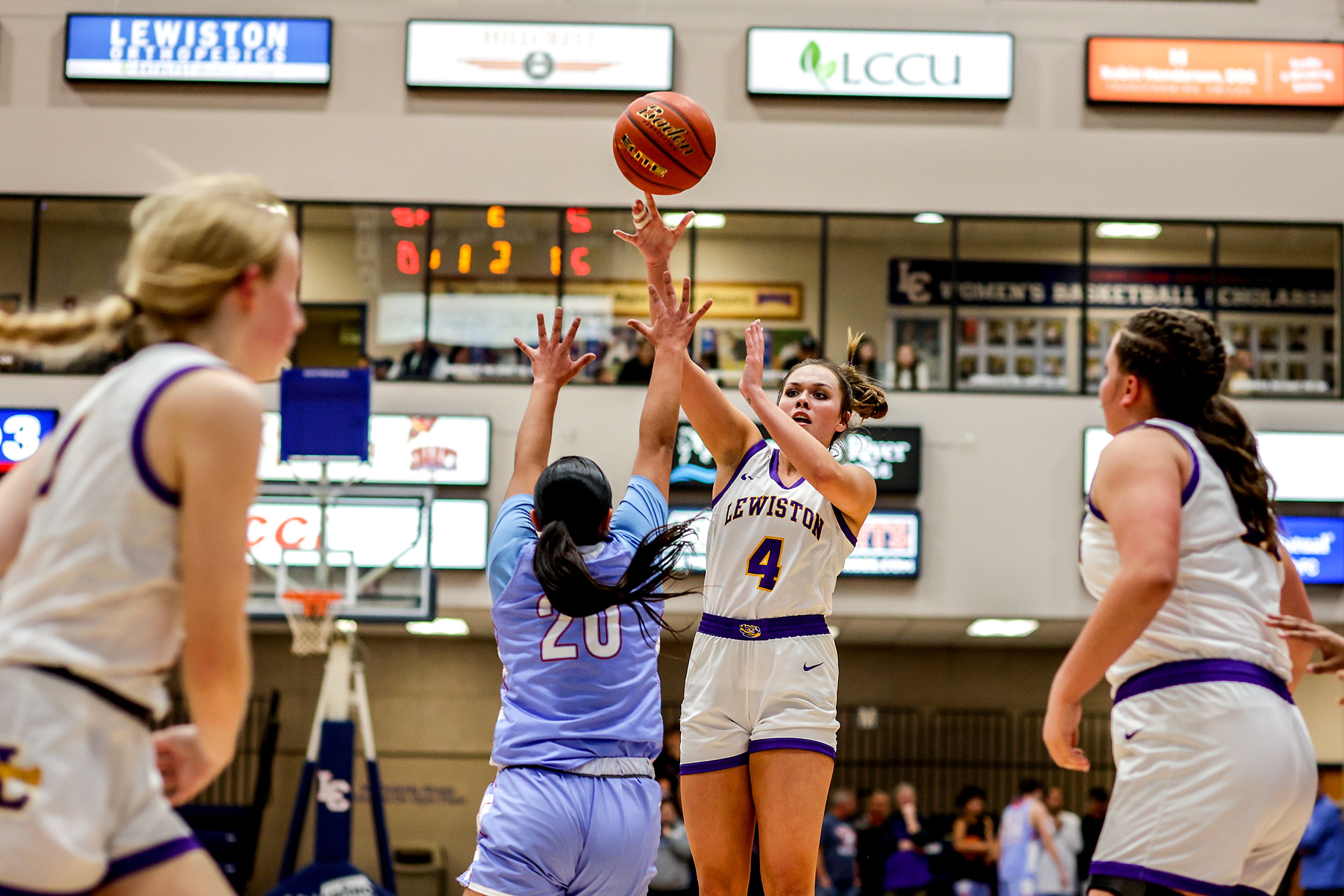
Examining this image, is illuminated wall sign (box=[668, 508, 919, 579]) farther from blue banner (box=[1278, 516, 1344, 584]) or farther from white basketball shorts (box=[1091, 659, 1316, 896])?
white basketball shorts (box=[1091, 659, 1316, 896])

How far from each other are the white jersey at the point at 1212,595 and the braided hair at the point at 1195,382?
0.18 feet

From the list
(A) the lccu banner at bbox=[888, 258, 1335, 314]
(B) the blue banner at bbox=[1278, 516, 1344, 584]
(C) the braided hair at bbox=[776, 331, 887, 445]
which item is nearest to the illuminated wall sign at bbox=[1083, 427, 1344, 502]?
(B) the blue banner at bbox=[1278, 516, 1344, 584]

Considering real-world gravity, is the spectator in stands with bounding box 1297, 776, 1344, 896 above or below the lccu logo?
below

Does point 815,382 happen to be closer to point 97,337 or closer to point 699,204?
point 97,337

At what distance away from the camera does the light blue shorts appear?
A: 3104 mm

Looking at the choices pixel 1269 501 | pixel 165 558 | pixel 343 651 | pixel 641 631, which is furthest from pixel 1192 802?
pixel 343 651

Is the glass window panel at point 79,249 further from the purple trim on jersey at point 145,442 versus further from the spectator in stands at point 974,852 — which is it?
the purple trim on jersey at point 145,442

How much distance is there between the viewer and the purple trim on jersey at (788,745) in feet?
12.7

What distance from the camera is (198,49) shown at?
14453 millimetres

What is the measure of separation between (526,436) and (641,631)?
2.23 ft

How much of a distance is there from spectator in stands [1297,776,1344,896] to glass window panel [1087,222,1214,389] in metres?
5.49

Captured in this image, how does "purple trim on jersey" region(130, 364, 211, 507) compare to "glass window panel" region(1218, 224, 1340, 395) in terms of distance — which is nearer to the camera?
"purple trim on jersey" region(130, 364, 211, 507)

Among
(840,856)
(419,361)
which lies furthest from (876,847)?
(419,361)

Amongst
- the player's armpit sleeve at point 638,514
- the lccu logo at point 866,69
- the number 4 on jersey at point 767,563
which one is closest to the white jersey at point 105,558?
the player's armpit sleeve at point 638,514
